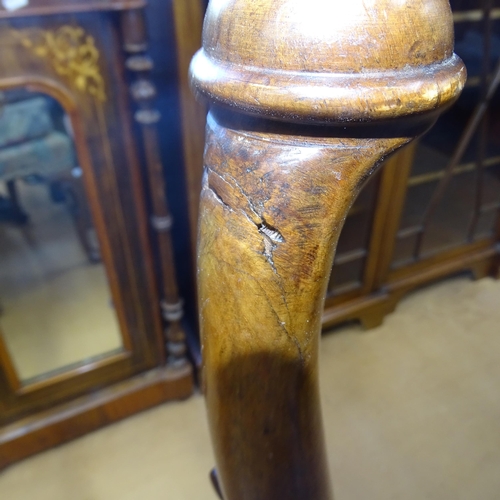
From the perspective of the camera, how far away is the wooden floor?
1.21 metres

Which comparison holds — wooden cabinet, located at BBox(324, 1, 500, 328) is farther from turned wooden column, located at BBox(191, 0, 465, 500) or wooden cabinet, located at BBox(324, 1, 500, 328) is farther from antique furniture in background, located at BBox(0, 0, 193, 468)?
turned wooden column, located at BBox(191, 0, 465, 500)

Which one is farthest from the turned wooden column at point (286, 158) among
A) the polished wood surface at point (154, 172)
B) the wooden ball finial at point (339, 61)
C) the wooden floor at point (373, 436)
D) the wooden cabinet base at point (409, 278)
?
the wooden cabinet base at point (409, 278)

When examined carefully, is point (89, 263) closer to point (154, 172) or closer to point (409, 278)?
point (154, 172)

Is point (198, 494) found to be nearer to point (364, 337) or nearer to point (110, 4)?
point (364, 337)

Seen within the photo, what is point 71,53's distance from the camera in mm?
874

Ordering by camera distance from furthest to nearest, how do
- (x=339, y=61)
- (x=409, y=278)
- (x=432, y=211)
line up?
1. (x=409, y=278)
2. (x=432, y=211)
3. (x=339, y=61)

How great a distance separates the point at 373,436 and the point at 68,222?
1.04 metres

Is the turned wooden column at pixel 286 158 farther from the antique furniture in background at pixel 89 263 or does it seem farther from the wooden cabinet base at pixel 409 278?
the wooden cabinet base at pixel 409 278

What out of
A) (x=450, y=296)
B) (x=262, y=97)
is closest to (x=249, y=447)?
(x=262, y=97)

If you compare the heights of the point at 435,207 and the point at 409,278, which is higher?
the point at 435,207

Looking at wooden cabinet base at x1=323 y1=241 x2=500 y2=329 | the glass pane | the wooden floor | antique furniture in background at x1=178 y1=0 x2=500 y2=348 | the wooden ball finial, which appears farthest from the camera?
wooden cabinet base at x1=323 y1=241 x2=500 y2=329

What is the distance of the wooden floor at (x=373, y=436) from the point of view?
1215 mm

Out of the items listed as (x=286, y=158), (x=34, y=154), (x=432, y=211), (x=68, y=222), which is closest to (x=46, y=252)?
(x=68, y=222)

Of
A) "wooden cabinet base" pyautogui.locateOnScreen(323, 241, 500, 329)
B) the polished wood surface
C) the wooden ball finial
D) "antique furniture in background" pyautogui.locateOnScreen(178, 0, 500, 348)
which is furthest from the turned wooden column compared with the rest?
"wooden cabinet base" pyautogui.locateOnScreen(323, 241, 500, 329)
